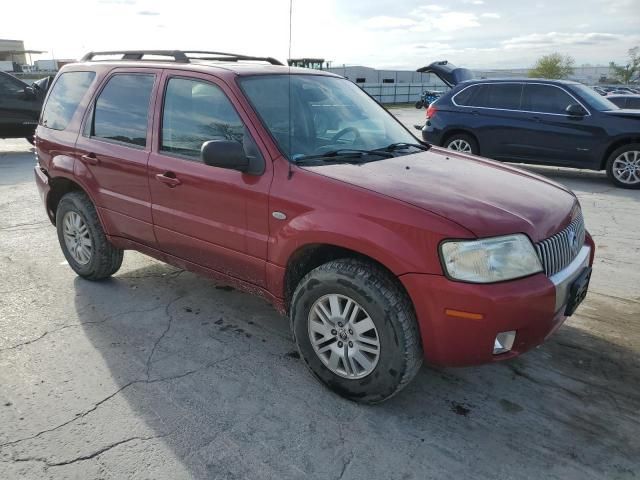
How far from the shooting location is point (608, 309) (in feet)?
13.3

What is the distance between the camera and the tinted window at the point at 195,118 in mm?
3275

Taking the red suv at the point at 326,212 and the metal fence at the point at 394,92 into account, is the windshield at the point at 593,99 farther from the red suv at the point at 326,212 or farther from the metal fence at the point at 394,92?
the metal fence at the point at 394,92

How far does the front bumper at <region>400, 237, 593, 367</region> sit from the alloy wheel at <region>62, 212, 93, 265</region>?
3.09 metres

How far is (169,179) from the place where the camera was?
351 centimetres

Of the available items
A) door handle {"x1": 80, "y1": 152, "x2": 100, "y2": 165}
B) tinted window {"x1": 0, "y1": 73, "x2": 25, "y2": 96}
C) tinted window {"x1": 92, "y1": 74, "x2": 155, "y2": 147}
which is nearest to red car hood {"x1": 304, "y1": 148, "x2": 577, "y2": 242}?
tinted window {"x1": 92, "y1": 74, "x2": 155, "y2": 147}

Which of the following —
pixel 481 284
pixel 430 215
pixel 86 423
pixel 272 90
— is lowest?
pixel 86 423

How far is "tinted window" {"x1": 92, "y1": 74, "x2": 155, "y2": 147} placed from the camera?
3770mm

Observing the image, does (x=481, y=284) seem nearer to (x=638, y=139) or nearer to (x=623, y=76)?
(x=638, y=139)

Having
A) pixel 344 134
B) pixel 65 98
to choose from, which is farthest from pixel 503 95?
pixel 65 98

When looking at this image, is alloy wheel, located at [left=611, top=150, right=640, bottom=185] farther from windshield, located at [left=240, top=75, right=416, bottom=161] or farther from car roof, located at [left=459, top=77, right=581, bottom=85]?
windshield, located at [left=240, top=75, right=416, bottom=161]

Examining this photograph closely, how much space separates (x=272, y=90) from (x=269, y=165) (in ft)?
2.24

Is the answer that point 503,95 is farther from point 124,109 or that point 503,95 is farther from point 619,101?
point 124,109

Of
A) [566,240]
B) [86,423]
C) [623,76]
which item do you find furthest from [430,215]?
[623,76]

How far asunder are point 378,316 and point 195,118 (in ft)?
6.04
